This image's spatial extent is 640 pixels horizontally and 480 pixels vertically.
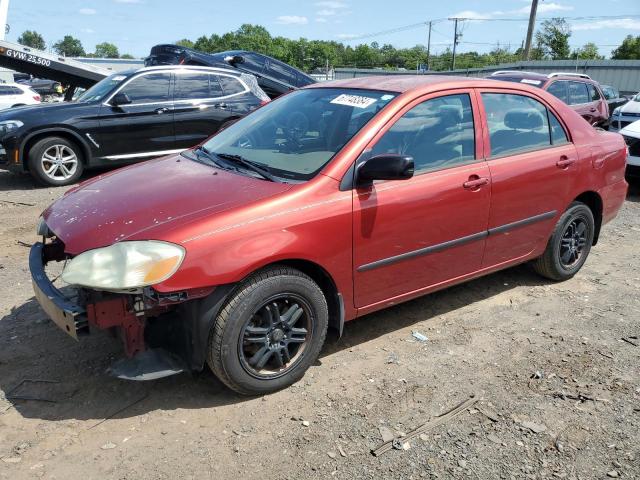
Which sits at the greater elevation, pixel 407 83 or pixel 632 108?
pixel 407 83

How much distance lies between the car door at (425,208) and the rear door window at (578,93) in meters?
8.60

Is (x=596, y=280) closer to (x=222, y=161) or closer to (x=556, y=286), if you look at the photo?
(x=556, y=286)

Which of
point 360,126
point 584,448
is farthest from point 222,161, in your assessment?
point 584,448

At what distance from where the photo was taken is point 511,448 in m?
2.75

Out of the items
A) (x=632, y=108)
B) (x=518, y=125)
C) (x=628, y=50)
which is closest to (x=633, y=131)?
(x=632, y=108)

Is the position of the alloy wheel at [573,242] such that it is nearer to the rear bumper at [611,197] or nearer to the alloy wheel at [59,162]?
the rear bumper at [611,197]

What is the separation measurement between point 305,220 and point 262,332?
640mm

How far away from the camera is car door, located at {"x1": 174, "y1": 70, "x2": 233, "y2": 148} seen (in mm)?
8641

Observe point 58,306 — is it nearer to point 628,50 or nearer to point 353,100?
point 353,100

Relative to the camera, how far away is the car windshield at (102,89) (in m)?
8.26

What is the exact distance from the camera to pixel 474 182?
12.2ft

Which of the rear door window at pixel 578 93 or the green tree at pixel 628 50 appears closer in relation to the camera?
the rear door window at pixel 578 93

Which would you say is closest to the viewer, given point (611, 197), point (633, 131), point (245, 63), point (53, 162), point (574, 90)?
point (611, 197)

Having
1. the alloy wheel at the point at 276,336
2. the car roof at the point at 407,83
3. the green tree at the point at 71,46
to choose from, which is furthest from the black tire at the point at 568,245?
the green tree at the point at 71,46
